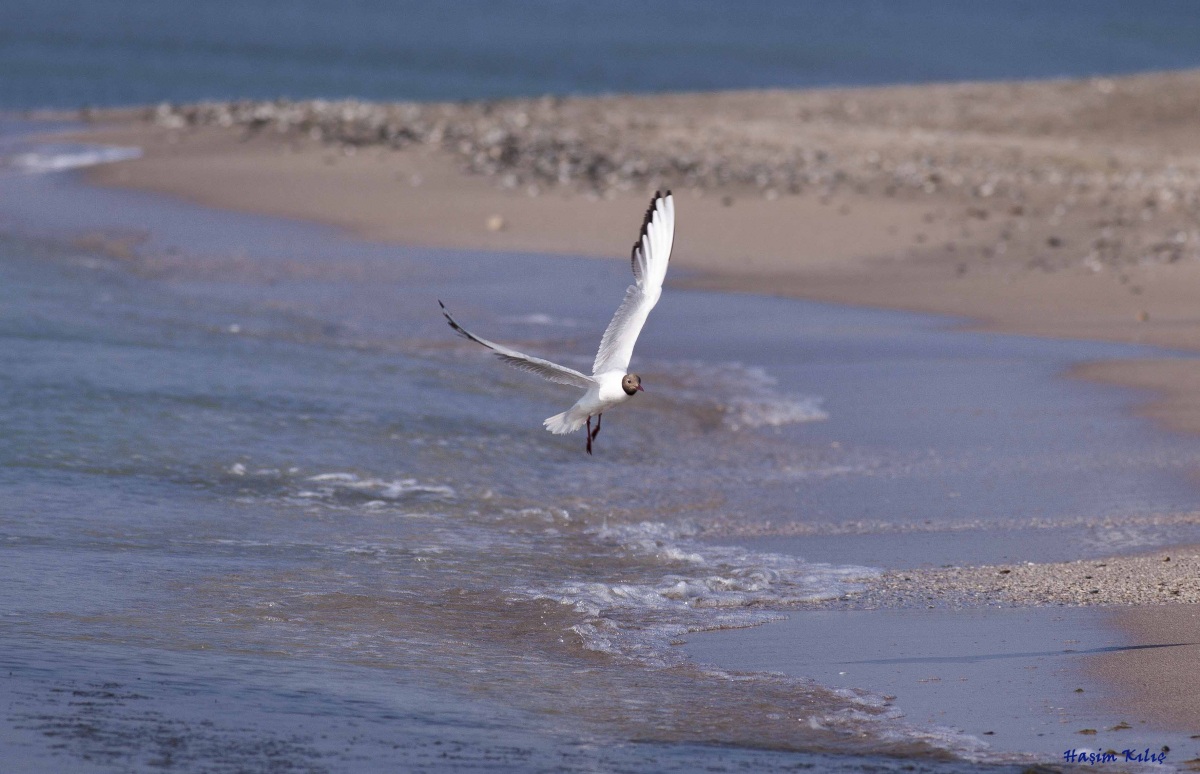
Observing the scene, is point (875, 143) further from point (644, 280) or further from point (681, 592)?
point (681, 592)

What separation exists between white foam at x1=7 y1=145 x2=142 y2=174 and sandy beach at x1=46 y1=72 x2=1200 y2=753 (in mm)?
427

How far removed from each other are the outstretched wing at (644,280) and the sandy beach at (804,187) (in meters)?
4.34

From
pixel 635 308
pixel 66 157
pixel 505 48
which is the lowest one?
pixel 635 308

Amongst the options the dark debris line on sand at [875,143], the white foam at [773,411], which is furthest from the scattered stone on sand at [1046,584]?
the dark debris line on sand at [875,143]

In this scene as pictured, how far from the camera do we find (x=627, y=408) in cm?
1129

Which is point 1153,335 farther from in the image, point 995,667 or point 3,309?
point 3,309

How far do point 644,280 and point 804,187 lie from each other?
1138 cm

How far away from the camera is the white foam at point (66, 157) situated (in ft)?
70.5

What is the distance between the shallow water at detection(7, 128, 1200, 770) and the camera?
18.7ft

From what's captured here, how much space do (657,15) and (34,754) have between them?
170 ft

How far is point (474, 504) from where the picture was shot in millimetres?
9062

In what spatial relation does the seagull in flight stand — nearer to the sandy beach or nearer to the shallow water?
the shallow water

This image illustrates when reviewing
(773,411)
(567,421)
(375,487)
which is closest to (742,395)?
(773,411)

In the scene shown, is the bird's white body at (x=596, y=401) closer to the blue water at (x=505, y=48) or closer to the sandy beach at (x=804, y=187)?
the sandy beach at (x=804, y=187)
